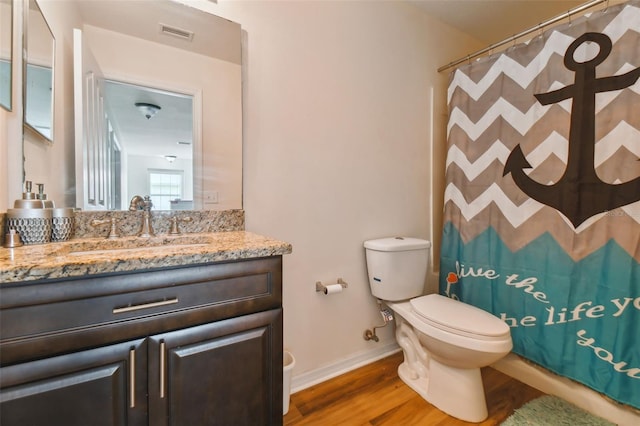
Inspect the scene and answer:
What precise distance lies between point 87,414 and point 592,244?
204 centimetres

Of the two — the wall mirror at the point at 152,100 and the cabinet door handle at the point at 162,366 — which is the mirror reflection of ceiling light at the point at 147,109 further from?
the cabinet door handle at the point at 162,366

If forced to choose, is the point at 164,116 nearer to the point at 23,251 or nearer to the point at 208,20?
the point at 208,20

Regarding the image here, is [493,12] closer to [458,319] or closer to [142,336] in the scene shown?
[458,319]

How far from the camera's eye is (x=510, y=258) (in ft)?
5.53

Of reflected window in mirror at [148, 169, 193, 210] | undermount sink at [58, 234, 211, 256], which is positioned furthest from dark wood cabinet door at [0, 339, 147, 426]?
reflected window in mirror at [148, 169, 193, 210]

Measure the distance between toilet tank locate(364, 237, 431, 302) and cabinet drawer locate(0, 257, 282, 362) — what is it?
86 centimetres

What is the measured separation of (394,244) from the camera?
1.69 meters

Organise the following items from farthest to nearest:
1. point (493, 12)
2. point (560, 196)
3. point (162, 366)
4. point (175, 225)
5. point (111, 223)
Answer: point (493, 12) → point (560, 196) → point (175, 225) → point (111, 223) → point (162, 366)

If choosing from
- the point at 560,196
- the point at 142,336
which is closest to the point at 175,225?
the point at 142,336

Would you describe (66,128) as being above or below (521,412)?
above

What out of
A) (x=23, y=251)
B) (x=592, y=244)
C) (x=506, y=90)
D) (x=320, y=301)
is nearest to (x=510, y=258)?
(x=592, y=244)

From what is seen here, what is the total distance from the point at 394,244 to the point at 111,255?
1.35 meters

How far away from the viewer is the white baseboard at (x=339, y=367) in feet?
5.25

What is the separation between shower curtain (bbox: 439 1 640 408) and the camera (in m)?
1.29
